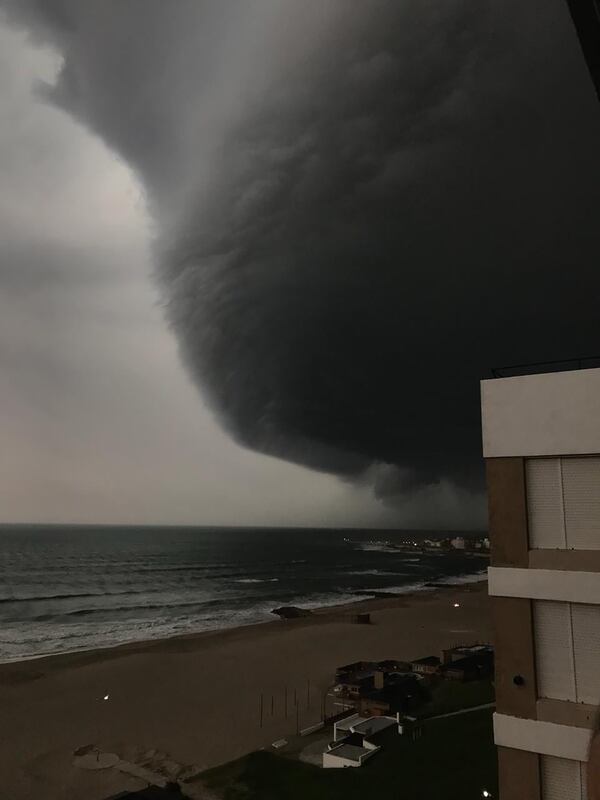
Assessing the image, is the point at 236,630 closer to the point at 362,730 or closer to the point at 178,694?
the point at 178,694

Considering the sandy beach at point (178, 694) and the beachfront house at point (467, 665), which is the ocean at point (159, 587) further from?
the beachfront house at point (467, 665)

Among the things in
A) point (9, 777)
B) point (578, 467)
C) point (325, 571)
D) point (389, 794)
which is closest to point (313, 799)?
point (389, 794)

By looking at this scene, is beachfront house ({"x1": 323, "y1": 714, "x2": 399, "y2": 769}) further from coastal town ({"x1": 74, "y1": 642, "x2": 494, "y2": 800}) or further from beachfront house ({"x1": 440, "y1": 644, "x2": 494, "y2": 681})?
beachfront house ({"x1": 440, "y1": 644, "x2": 494, "y2": 681})

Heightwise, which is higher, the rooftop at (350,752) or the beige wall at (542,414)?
the beige wall at (542,414)

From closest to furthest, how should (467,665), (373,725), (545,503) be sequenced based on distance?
(545,503)
(373,725)
(467,665)

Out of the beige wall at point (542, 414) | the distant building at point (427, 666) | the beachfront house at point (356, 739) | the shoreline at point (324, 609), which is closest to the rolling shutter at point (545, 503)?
the beige wall at point (542, 414)

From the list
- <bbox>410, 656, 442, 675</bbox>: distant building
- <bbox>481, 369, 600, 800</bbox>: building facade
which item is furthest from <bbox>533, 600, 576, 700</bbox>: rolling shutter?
<bbox>410, 656, 442, 675</bbox>: distant building

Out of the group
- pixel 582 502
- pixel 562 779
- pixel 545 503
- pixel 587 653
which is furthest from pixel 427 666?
pixel 582 502
